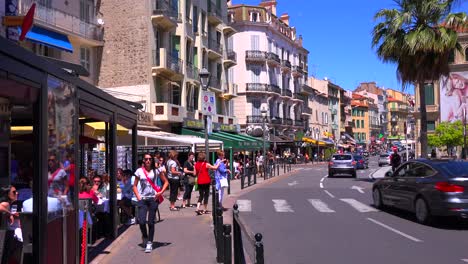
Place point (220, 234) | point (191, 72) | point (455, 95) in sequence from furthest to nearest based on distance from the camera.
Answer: point (455, 95) → point (191, 72) → point (220, 234)

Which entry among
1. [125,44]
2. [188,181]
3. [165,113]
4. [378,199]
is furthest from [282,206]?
[125,44]

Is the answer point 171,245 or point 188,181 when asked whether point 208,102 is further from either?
point 171,245

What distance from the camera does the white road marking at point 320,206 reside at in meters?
15.6

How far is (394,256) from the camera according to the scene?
864 cm

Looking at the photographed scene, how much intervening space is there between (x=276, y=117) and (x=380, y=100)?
263ft

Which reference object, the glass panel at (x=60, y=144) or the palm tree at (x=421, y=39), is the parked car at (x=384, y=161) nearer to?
the palm tree at (x=421, y=39)

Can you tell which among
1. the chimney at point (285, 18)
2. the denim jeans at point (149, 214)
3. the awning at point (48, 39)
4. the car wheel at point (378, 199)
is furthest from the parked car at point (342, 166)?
the chimney at point (285, 18)

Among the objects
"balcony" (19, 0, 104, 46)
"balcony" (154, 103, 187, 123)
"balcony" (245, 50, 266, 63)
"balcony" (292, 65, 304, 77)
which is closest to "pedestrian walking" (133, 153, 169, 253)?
"balcony" (19, 0, 104, 46)

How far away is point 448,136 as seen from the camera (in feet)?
147

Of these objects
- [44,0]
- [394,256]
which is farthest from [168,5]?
[394,256]

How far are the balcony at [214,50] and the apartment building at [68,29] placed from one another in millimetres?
11522

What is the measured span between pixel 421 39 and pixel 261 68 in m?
42.4

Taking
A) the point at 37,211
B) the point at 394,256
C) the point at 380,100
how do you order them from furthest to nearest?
the point at 380,100, the point at 394,256, the point at 37,211

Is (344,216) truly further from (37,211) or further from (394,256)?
(37,211)
